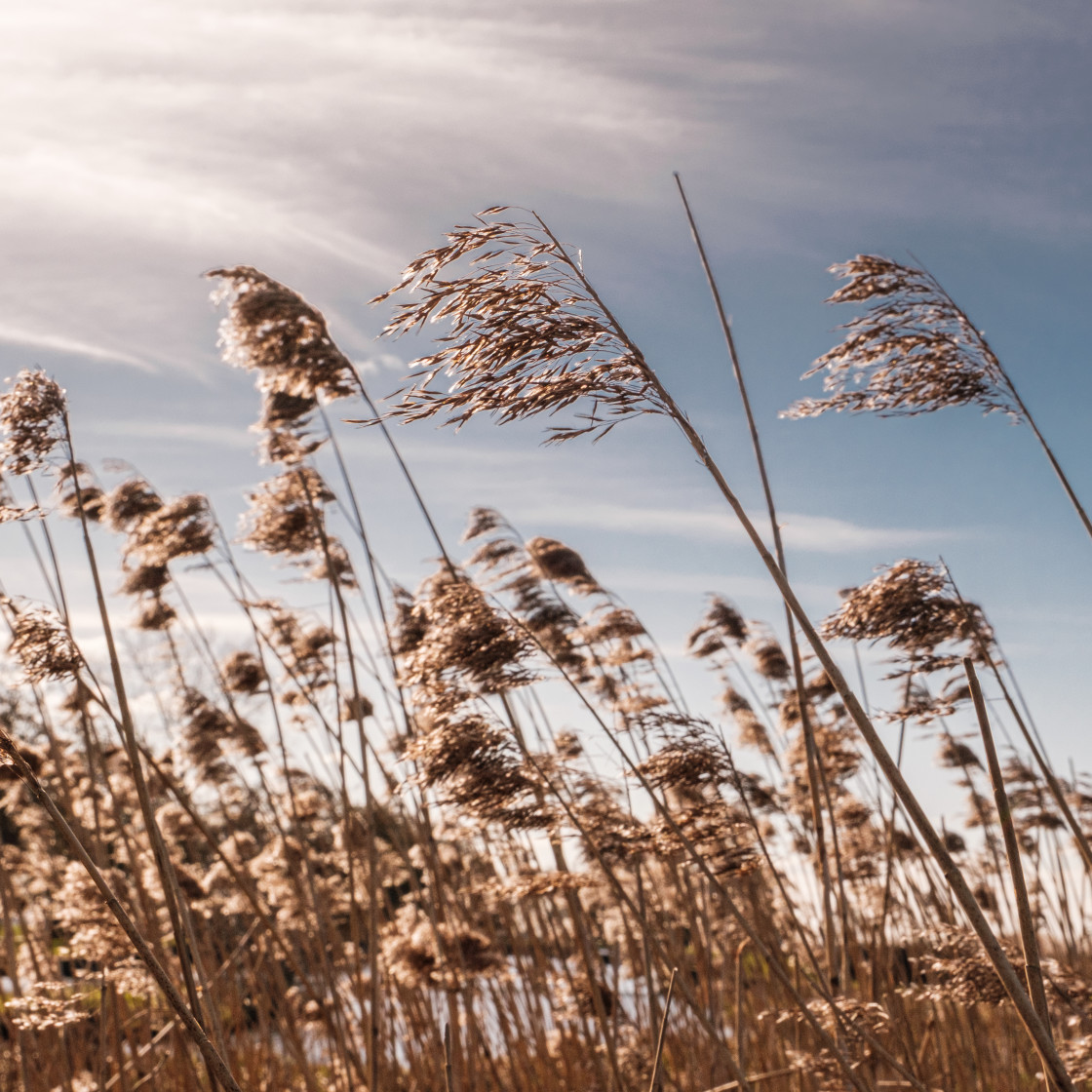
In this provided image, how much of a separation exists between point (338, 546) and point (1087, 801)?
5008 millimetres

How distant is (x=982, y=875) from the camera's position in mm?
6441

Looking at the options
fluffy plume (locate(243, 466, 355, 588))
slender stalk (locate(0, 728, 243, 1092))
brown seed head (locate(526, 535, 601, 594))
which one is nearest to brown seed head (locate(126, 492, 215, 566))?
fluffy plume (locate(243, 466, 355, 588))

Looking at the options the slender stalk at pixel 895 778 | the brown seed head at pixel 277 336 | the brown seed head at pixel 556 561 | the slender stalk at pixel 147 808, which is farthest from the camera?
the brown seed head at pixel 556 561

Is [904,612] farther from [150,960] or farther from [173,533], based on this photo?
[173,533]

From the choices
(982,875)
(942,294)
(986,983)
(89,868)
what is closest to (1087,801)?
(982,875)

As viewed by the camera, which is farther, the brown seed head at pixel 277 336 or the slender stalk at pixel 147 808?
the brown seed head at pixel 277 336

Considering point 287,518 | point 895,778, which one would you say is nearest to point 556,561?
point 287,518

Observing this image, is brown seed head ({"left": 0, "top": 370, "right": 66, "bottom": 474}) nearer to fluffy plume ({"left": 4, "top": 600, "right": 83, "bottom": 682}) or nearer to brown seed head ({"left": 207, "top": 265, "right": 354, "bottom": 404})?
fluffy plume ({"left": 4, "top": 600, "right": 83, "bottom": 682})

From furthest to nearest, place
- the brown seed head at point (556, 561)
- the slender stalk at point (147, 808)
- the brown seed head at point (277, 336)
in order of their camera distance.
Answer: the brown seed head at point (556, 561) → the brown seed head at point (277, 336) → the slender stalk at point (147, 808)

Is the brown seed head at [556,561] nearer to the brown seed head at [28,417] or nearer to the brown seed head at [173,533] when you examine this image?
the brown seed head at [173,533]

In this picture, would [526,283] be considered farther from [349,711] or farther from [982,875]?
[982,875]

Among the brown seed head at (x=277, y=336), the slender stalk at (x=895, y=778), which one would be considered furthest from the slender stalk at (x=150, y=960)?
the brown seed head at (x=277, y=336)

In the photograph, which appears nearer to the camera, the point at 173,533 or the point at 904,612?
the point at 904,612

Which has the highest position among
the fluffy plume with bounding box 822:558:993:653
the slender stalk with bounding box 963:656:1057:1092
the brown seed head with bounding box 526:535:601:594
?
the brown seed head with bounding box 526:535:601:594
